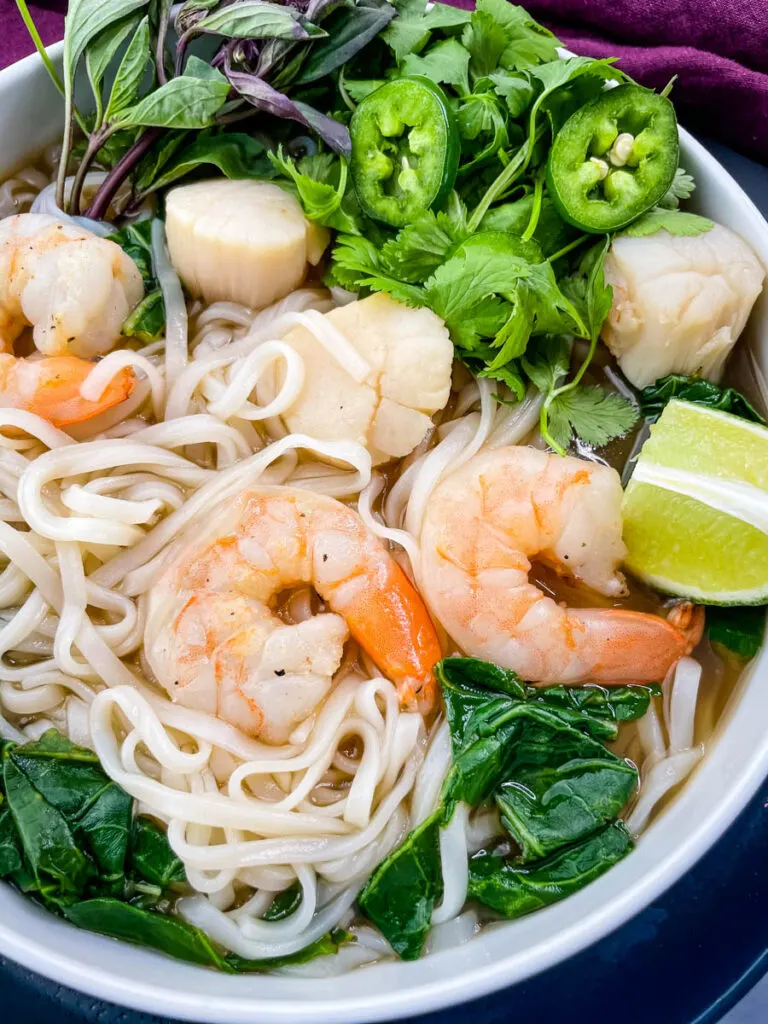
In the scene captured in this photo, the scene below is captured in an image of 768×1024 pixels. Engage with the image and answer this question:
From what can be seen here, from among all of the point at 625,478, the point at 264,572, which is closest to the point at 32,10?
the point at 264,572

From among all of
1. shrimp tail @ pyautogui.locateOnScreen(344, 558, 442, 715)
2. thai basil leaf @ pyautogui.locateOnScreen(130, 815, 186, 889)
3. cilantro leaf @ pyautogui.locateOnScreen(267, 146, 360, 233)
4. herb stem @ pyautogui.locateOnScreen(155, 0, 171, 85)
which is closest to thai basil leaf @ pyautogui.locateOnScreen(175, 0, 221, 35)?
herb stem @ pyautogui.locateOnScreen(155, 0, 171, 85)

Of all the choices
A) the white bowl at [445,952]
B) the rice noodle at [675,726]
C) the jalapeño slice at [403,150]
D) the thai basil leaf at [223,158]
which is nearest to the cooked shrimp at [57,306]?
the thai basil leaf at [223,158]

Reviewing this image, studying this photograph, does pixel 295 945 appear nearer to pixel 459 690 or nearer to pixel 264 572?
pixel 459 690

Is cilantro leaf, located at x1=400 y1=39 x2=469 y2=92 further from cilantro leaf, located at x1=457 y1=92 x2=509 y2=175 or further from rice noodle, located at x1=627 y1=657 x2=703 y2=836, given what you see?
rice noodle, located at x1=627 y1=657 x2=703 y2=836

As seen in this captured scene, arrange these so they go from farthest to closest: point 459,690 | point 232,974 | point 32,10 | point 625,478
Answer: point 32,10 < point 625,478 < point 459,690 < point 232,974

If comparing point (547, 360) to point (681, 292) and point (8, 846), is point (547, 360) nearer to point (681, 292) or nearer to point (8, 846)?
point (681, 292)

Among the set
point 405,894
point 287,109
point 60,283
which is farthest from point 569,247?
point 405,894
